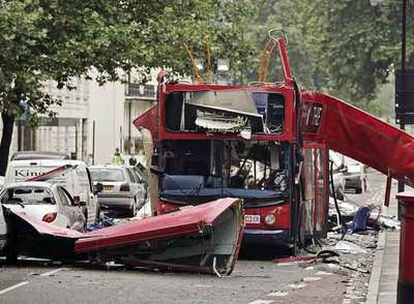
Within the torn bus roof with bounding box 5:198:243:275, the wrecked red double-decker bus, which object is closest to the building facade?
the wrecked red double-decker bus

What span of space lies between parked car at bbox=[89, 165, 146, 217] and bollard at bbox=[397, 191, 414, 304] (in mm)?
20874

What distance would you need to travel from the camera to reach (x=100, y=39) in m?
26.4

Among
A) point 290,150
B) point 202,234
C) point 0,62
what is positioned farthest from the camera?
point 0,62

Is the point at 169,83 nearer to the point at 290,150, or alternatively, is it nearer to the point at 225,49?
the point at 290,150

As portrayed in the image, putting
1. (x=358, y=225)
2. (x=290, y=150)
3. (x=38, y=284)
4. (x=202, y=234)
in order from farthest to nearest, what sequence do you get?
(x=358, y=225) < (x=290, y=150) < (x=202, y=234) < (x=38, y=284)

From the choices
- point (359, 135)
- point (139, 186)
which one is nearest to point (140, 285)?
point (359, 135)

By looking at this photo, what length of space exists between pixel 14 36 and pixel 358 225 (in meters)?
8.67

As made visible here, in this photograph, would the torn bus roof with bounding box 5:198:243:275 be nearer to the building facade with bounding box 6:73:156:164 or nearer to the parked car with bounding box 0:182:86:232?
the parked car with bounding box 0:182:86:232

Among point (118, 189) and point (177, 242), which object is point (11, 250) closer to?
point (177, 242)

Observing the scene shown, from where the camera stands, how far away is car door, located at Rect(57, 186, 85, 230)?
19.0 meters

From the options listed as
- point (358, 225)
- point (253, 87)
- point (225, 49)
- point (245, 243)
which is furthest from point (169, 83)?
point (225, 49)

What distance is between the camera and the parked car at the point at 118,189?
3067 centimetres

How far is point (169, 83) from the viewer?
17.9 meters

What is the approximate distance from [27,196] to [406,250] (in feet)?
36.0
